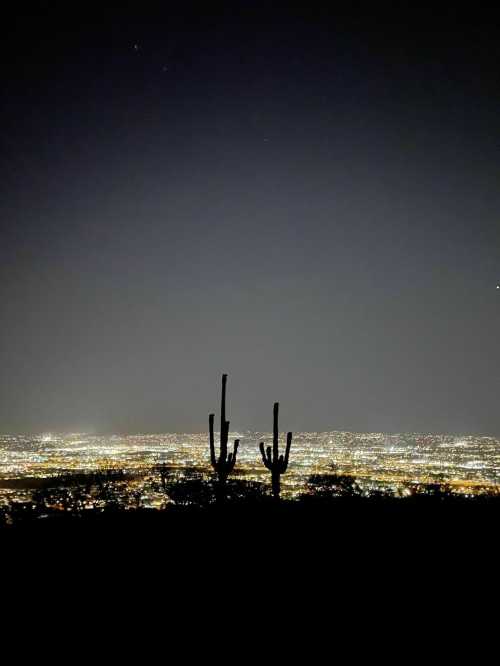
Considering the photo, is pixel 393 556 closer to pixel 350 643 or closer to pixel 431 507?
pixel 350 643

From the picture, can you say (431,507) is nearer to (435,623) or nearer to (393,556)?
(393,556)

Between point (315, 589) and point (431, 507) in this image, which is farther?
point (431, 507)

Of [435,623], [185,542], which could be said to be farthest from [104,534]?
[435,623]

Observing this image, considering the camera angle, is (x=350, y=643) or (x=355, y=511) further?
(x=355, y=511)

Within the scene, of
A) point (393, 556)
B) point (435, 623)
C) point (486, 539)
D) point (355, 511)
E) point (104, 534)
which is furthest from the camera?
point (355, 511)

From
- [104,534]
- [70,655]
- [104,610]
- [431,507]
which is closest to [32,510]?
[104,534]

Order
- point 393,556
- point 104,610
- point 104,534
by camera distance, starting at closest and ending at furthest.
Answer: point 104,610 → point 393,556 → point 104,534

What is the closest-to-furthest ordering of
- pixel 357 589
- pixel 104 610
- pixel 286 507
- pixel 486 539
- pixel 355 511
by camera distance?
pixel 104 610 → pixel 357 589 → pixel 486 539 → pixel 355 511 → pixel 286 507

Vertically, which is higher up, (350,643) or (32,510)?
(350,643)

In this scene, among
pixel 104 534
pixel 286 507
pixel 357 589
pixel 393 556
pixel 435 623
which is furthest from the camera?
pixel 286 507
